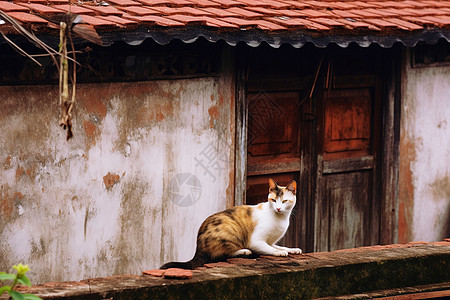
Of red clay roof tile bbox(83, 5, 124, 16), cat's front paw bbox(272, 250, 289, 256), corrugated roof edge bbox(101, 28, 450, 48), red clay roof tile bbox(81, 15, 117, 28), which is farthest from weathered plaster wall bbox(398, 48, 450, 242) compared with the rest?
red clay roof tile bbox(81, 15, 117, 28)

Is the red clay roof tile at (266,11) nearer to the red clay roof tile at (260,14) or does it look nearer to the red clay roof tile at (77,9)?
the red clay roof tile at (260,14)

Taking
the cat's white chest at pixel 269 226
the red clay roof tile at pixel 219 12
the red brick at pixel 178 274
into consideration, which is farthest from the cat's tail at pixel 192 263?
the red clay roof tile at pixel 219 12

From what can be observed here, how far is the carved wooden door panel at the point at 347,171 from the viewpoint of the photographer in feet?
27.3

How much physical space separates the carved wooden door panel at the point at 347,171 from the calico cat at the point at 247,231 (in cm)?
205

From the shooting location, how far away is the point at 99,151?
680cm

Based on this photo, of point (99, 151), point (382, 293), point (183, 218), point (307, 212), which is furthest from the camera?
point (307, 212)

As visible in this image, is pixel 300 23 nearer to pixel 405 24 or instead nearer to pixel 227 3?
pixel 227 3

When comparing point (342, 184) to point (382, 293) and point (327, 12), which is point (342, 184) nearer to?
point (327, 12)

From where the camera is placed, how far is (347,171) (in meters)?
8.56

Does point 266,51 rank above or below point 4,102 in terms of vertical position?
above

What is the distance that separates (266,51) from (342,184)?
176 centimetres

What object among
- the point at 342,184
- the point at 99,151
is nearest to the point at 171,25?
the point at 99,151

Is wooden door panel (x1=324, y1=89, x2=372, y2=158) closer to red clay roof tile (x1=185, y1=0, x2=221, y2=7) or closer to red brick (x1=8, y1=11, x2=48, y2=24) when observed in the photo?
red clay roof tile (x1=185, y1=0, x2=221, y2=7)

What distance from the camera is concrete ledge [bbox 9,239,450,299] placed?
4.98m
